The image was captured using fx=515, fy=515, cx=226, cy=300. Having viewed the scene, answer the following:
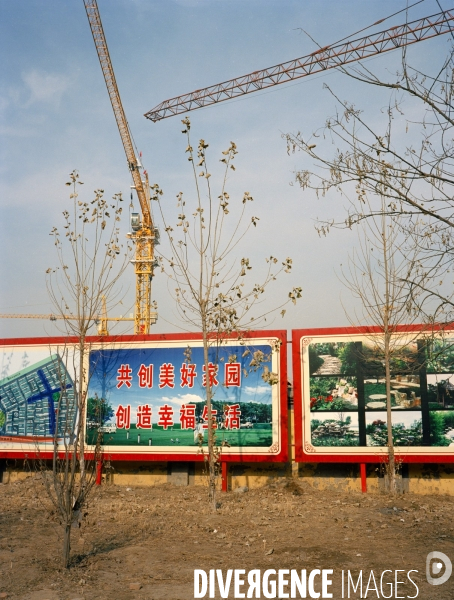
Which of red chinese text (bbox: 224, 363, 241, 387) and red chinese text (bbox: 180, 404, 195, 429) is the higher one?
red chinese text (bbox: 224, 363, 241, 387)

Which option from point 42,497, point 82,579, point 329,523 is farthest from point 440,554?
point 42,497

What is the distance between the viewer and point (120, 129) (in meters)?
49.9

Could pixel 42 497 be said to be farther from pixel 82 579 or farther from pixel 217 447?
pixel 82 579

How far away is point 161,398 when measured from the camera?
15.3m

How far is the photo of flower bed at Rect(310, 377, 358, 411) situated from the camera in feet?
46.7

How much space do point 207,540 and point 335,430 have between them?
237 inches

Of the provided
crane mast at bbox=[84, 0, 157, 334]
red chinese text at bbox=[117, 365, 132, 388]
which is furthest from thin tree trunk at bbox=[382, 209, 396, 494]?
crane mast at bbox=[84, 0, 157, 334]

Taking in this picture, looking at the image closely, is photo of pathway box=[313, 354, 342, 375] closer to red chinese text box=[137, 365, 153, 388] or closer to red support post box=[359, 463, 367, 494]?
red support post box=[359, 463, 367, 494]

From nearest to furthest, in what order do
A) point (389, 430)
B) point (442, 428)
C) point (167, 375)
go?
1. point (389, 430)
2. point (442, 428)
3. point (167, 375)

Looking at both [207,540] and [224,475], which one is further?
[224,475]

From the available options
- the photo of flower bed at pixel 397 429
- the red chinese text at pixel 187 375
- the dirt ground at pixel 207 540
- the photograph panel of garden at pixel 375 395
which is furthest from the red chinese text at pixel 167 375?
the photo of flower bed at pixel 397 429

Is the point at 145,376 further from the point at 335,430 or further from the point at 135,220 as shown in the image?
the point at 135,220

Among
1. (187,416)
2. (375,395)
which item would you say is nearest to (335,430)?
(375,395)

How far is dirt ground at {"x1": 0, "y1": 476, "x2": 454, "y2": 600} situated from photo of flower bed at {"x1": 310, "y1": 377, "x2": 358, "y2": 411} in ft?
7.63
